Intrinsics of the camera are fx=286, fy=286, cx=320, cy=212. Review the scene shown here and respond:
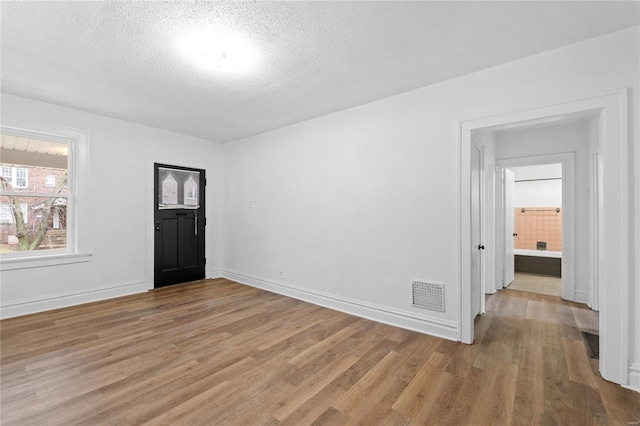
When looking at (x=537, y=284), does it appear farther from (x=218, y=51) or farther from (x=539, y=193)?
(x=218, y=51)

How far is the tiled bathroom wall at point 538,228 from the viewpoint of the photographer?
7.07m

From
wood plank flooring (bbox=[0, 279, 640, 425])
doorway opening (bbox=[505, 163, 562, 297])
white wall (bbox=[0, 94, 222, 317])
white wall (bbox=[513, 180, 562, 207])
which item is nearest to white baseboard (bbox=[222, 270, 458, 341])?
wood plank flooring (bbox=[0, 279, 640, 425])

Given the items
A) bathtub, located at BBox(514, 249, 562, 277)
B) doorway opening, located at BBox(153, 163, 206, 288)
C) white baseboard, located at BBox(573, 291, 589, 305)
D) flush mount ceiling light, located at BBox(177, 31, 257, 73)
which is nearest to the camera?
flush mount ceiling light, located at BBox(177, 31, 257, 73)

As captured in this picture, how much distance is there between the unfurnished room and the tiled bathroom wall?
2.18 m

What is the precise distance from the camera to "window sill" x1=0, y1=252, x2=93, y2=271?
11.5 feet

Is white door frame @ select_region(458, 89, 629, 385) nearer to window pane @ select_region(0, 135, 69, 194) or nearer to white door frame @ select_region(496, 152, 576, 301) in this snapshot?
white door frame @ select_region(496, 152, 576, 301)

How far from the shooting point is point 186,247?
17.4 ft

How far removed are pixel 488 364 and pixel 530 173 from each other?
6493 mm

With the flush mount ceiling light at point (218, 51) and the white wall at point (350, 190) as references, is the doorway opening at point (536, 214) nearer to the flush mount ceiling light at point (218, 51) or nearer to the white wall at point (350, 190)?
the white wall at point (350, 190)

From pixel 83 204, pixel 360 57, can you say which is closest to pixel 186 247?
pixel 83 204

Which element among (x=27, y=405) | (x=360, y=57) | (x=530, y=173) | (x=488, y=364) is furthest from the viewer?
(x=530, y=173)

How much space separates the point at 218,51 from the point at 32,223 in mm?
3584

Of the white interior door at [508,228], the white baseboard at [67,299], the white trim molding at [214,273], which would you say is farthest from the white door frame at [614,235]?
the white baseboard at [67,299]

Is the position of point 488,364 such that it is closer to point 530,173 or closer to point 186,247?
point 186,247
